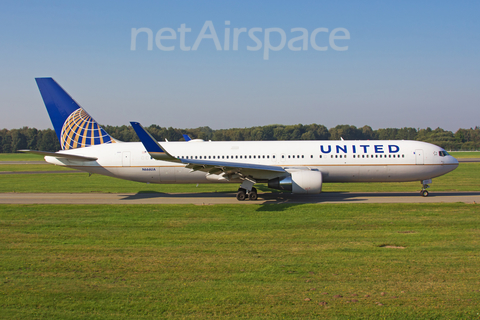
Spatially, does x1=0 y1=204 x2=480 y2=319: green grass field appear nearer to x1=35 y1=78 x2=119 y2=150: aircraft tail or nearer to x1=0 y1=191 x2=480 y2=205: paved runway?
x1=0 y1=191 x2=480 y2=205: paved runway

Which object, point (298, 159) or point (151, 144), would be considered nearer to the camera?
point (151, 144)

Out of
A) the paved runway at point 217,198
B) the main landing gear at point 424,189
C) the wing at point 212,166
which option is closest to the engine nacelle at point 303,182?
the wing at point 212,166

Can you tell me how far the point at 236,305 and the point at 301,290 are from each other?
1658 millimetres

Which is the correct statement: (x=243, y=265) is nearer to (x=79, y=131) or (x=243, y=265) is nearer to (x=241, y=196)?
(x=241, y=196)

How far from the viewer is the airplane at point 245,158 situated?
A: 23.1 metres

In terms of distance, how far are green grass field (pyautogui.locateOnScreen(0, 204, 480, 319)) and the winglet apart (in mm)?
3758

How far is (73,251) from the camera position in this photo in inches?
450

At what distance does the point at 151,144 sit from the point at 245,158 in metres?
6.95

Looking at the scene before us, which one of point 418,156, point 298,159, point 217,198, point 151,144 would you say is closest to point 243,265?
point 151,144

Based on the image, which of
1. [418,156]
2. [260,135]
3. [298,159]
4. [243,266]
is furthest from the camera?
[260,135]

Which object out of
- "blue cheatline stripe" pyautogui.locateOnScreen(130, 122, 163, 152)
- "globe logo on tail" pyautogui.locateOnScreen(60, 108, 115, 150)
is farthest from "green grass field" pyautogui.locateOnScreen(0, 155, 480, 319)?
"globe logo on tail" pyautogui.locateOnScreen(60, 108, 115, 150)

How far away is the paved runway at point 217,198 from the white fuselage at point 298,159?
126 cm

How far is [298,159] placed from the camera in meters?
23.5

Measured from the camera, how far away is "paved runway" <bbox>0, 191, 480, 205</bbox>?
21.7 metres
